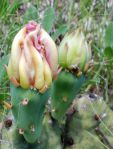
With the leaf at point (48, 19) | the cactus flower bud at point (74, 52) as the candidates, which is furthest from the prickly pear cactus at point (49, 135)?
the leaf at point (48, 19)

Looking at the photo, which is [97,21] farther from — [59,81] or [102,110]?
[59,81]

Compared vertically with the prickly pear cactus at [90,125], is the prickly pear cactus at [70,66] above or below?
above

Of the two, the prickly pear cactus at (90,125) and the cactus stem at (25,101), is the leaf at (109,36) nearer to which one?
the prickly pear cactus at (90,125)

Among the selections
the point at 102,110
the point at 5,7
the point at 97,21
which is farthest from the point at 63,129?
the point at 97,21

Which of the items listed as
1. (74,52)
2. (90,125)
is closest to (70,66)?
(74,52)

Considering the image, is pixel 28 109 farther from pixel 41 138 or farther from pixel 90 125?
pixel 90 125

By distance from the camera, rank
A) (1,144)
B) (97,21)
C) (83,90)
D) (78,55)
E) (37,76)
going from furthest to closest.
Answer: (97,21), (83,90), (1,144), (78,55), (37,76)

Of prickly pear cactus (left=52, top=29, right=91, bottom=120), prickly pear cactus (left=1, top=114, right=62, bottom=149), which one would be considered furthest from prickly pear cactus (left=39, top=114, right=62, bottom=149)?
prickly pear cactus (left=52, top=29, right=91, bottom=120)

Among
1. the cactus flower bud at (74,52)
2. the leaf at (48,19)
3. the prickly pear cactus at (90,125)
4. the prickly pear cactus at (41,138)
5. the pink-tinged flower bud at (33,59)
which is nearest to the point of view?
the pink-tinged flower bud at (33,59)
